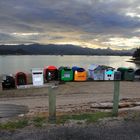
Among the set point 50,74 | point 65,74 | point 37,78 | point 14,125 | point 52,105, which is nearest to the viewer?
point 14,125

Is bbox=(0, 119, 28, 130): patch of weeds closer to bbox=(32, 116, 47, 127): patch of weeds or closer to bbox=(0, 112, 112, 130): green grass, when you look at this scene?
bbox=(0, 112, 112, 130): green grass

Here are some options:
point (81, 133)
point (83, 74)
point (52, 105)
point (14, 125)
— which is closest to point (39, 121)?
point (52, 105)

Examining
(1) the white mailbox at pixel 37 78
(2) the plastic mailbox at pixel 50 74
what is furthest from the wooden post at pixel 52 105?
(2) the plastic mailbox at pixel 50 74

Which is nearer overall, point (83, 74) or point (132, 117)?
point (132, 117)

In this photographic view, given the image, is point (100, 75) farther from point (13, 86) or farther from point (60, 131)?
point (60, 131)

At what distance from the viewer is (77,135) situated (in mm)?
5742

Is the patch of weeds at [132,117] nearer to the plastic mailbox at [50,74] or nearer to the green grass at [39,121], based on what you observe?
the green grass at [39,121]

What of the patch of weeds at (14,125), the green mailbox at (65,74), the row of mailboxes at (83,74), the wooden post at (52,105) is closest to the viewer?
the patch of weeds at (14,125)

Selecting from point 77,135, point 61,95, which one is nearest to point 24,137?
point 77,135

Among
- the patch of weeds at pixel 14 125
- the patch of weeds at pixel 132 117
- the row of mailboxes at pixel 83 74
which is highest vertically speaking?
the patch of weeds at pixel 14 125

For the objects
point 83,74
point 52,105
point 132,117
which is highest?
point 52,105

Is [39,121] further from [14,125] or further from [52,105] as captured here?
[14,125]

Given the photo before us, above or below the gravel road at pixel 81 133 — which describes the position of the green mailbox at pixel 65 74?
below

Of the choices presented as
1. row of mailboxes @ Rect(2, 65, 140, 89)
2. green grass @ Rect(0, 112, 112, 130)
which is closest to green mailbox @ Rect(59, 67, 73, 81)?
row of mailboxes @ Rect(2, 65, 140, 89)
